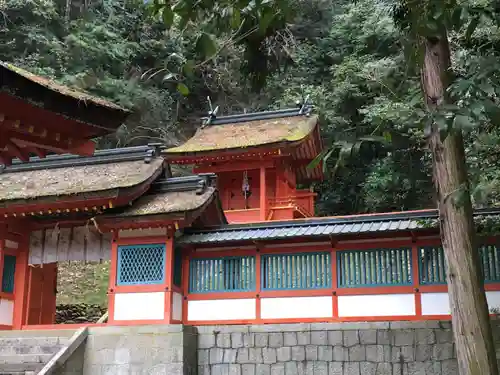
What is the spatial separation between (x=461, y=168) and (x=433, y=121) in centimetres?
236

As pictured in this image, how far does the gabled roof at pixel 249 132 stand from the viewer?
626 inches

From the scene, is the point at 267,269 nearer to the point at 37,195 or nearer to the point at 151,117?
the point at 37,195

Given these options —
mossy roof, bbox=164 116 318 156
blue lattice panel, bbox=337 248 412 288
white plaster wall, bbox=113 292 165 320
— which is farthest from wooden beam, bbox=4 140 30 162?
mossy roof, bbox=164 116 318 156

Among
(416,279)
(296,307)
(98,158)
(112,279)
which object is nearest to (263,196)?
(98,158)

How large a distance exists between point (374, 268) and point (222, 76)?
20.2m

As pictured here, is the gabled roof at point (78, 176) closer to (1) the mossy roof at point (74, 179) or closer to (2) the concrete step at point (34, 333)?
(1) the mossy roof at point (74, 179)

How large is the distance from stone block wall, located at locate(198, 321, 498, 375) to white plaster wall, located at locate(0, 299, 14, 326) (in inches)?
159

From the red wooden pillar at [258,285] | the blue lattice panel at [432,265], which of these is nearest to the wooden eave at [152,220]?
the red wooden pillar at [258,285]

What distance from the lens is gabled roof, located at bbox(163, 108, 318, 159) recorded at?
15898 mm

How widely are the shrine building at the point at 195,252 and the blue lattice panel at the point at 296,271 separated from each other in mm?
18

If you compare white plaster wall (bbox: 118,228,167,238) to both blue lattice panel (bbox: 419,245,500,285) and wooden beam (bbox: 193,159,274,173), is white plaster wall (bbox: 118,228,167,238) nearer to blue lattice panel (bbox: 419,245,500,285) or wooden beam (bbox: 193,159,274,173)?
blue lattice panel (bbox: 419,245,500,285)

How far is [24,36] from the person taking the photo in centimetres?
2527

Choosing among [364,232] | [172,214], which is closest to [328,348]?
[364,232]

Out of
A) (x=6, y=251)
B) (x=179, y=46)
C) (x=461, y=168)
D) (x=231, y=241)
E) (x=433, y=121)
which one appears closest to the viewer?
(x=433, y=121)
